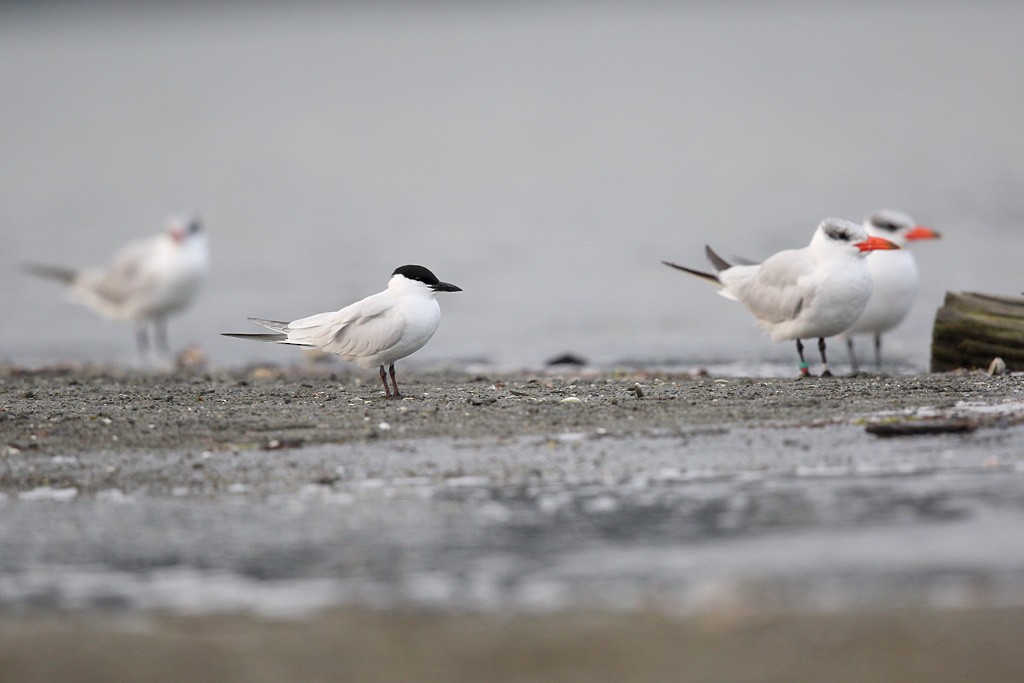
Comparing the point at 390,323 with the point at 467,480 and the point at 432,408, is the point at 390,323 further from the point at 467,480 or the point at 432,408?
the point at 467,480

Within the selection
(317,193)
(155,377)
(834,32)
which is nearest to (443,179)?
(317,193)

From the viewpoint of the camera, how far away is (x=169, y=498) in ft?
13.6

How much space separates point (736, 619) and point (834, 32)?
4280 cm

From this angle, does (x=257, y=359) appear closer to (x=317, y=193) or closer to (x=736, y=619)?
(x=736, y=619)

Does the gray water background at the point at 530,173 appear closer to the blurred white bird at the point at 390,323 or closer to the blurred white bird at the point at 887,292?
the blurred white bird at the point at 887,292

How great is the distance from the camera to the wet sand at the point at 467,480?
2.78 meters

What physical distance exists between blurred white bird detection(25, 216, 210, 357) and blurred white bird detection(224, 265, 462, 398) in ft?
16.7

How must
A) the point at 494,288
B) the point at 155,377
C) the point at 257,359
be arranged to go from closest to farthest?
the point at 155,377
the point at 257,359
the point at 494,288

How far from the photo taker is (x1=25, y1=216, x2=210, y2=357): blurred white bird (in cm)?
1097

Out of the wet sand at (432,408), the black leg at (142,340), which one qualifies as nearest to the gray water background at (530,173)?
the black leg at (142,340)

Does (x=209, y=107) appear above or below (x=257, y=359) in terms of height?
above

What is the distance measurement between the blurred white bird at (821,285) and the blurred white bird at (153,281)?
532cm

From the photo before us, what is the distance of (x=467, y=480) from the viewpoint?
14.0ft

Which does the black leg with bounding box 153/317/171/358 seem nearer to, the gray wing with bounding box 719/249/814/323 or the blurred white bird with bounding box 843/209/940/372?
the gray wing with bounding box 719/249/814/323
